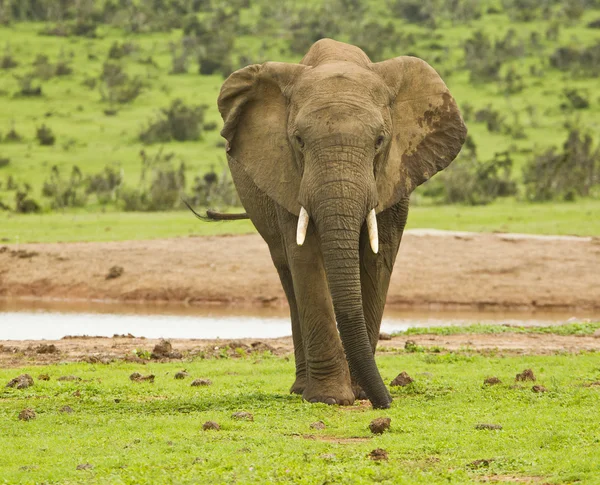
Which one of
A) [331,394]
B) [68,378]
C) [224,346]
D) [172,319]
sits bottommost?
[172,319]

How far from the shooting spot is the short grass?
23922mm

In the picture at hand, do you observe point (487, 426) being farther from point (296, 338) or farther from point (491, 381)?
point (296, 338)

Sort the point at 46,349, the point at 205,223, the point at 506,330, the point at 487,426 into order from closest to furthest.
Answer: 1. the point at 487,426
2. the point at 46,349
3. the point at 506,330
4. the point at 205,223

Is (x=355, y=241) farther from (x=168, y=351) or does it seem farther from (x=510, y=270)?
(x=510, y=270)

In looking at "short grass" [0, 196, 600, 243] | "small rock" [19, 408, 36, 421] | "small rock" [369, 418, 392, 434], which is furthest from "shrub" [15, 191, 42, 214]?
"small rock" [369, 418, 392, 434]

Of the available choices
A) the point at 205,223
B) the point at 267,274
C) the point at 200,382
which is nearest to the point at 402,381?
the point at 200,382

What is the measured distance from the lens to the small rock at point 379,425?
7543 mm

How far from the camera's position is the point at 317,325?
9086 mm

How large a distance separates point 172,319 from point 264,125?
28.7 feet

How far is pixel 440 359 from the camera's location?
12.0 metres

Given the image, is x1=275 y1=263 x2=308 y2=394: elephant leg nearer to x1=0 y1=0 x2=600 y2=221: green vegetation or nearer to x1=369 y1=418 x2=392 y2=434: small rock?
x1=369 y1=418 x2=392 y2=434: small rock

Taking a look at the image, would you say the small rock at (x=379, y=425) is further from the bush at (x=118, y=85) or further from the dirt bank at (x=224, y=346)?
the bush at (x=118, y=85)

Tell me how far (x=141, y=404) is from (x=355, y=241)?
87.5 inches

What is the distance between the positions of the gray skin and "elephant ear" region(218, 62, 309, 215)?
0.03 ft
